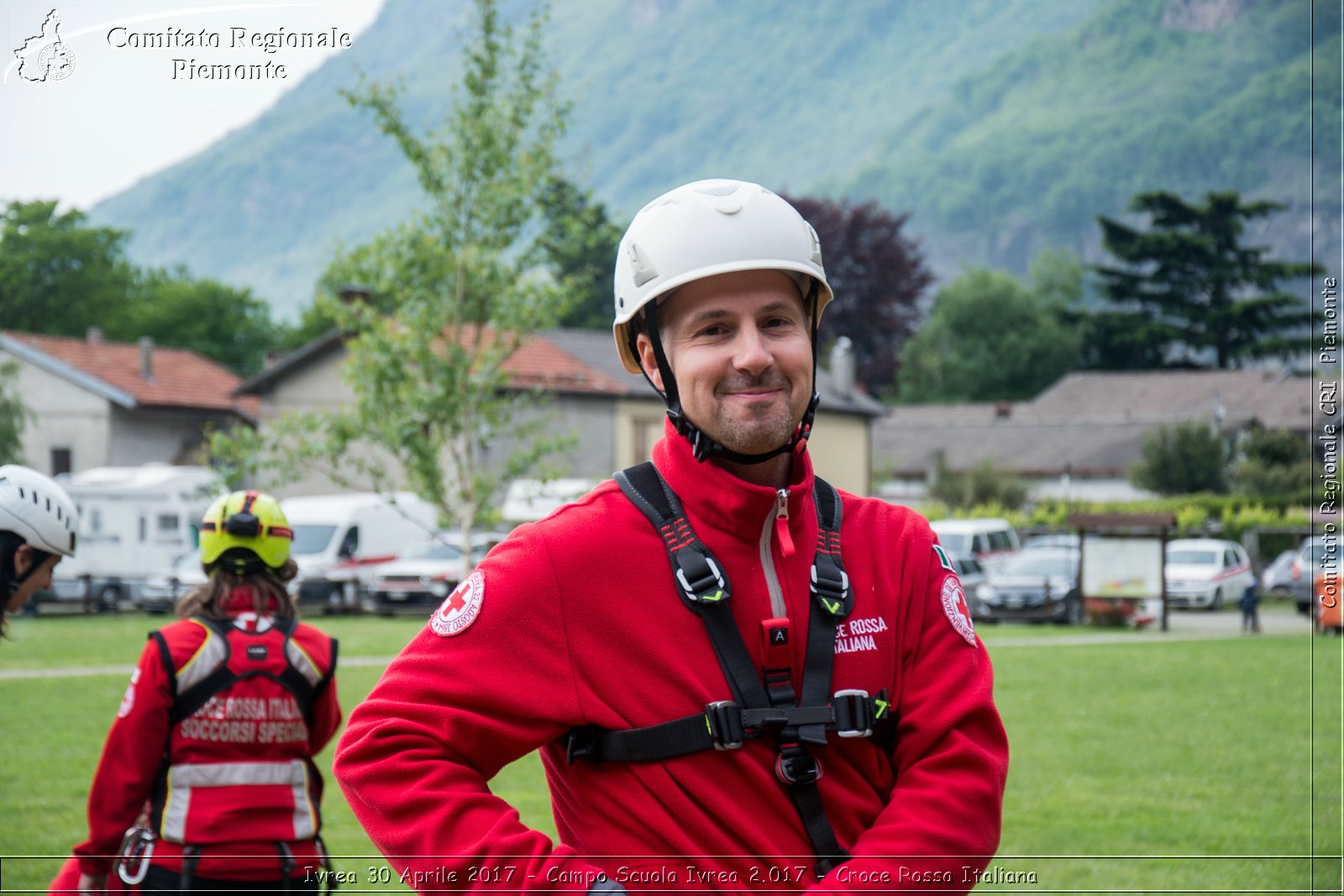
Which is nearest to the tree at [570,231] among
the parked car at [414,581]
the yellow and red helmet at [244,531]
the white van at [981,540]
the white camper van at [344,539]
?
the parked car at [414,581]

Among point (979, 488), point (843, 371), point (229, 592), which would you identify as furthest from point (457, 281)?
point (979, 488)

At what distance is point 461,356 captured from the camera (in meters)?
Answer: 19.5

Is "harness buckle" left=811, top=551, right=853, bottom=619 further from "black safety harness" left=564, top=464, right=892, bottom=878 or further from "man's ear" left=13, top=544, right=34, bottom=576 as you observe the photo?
"man's ear" left=13, top=544, right=34, bottom=576

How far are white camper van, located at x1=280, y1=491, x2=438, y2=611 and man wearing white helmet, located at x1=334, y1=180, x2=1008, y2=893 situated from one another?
28.9m

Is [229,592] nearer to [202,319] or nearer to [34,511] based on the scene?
[34,511]

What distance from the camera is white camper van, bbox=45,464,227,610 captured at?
33.8 m

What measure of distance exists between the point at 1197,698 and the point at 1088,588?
11.8 metres

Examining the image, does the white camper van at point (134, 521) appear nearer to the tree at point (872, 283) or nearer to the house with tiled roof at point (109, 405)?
the house with tiled roof at point (109, 405)

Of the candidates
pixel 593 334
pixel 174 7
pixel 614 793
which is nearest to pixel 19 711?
pixel 174 7

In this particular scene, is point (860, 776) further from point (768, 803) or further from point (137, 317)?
point (137, 317)

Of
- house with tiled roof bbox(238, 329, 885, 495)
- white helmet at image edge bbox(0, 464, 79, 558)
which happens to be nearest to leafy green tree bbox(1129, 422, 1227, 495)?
house with tiled roof bbox(238, 329, 885, 495)

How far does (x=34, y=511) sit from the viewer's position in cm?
393

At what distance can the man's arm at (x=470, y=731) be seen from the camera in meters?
2.15

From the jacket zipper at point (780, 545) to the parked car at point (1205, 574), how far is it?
3025cm
